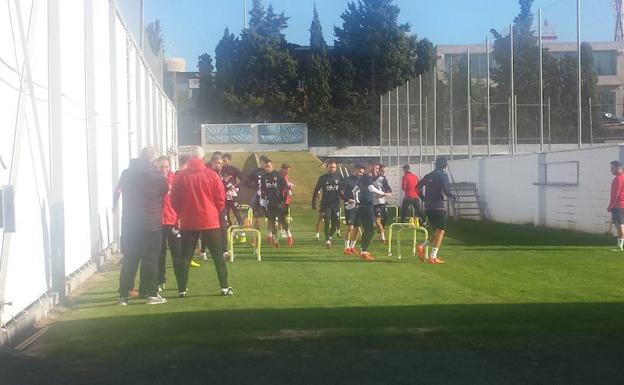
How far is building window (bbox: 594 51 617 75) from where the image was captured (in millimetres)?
25656

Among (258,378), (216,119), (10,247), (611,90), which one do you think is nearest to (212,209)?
(10,247)

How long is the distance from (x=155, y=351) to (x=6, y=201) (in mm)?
1980

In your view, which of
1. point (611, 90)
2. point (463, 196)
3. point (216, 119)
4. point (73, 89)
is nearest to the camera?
point (73, 89)

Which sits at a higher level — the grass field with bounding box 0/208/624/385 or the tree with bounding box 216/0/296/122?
the tree with bounding box 216/0/296/122

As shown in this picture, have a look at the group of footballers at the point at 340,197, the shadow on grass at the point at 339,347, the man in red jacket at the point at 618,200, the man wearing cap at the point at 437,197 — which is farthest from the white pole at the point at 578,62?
the shadow on grass at the point at 339,347

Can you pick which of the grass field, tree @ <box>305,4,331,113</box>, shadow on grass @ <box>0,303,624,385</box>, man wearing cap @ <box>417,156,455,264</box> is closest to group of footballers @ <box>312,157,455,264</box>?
man wearing cap @ <box>417,156,455,264</box>

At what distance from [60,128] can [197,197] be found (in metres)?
1.99

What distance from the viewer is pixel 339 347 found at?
8336 mm

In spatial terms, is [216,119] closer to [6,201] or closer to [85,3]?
[85,3]

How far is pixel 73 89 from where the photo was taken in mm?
13906

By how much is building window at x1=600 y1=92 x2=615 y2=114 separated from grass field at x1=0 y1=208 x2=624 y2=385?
12.5 meters

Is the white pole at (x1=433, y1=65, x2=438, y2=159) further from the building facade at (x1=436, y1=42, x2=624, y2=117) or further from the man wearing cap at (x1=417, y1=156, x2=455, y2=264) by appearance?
the man wearing cap at (x1=417, y1=156, x2=455, y2=264)

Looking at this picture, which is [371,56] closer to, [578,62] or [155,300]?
[578,62]

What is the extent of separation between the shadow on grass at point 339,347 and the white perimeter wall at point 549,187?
13127 mm
